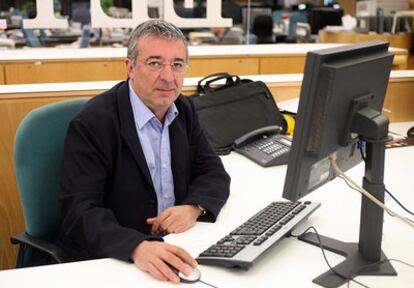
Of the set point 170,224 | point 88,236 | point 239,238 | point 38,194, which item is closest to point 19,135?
point 38,194

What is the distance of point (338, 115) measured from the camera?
103 centimetres

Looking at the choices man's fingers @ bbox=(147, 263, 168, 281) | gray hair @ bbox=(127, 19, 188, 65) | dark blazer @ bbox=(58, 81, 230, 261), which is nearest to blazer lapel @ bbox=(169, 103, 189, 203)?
dark blazer @ bbox=(58, 81, 230, 261)

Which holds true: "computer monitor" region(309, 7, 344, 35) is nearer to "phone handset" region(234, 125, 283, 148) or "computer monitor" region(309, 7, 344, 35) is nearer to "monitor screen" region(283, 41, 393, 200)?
"phone handset" region(234, 125, 283, 148)

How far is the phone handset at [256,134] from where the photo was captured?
206cm

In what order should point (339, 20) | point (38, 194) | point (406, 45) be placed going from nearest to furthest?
point (38, 194) < point (406, 45) < point (339, 20)

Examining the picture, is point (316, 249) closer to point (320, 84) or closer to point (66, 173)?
point (320, 84)

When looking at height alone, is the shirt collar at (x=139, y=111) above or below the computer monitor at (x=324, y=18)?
below

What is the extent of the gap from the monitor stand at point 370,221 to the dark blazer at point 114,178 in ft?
1.31

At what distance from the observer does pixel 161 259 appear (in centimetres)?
112

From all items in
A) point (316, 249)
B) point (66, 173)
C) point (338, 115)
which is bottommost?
point (316, 249)

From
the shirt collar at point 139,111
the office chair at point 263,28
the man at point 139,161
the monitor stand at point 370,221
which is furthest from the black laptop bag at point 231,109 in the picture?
the office chair at point 263,28

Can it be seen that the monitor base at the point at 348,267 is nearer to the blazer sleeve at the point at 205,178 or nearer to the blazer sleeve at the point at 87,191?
the blazer sleeve at the point at 205,178

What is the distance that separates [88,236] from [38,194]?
0.29 meters

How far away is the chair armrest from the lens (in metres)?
1.37
